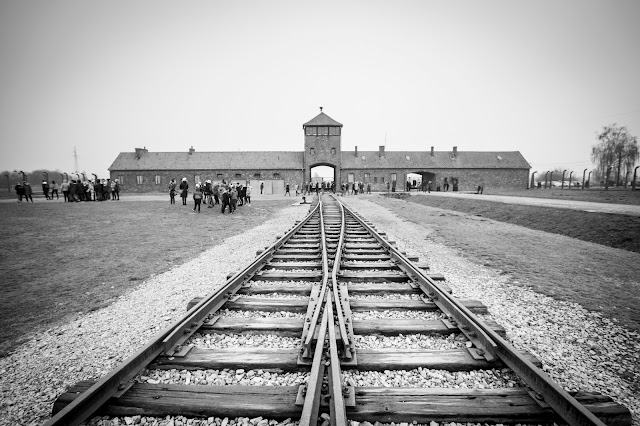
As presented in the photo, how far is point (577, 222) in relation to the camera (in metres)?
11.0

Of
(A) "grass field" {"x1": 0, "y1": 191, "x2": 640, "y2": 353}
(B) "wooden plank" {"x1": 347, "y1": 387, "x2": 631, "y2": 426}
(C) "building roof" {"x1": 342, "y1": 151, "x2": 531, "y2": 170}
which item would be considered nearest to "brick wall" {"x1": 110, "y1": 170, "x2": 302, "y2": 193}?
(C) "building roof" {"x1": 342, "y1": 151, "x2": 531, "y2": 170}

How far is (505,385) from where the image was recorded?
236cm

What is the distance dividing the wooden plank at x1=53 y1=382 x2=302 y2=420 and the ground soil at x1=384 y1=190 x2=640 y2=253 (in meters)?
10.7

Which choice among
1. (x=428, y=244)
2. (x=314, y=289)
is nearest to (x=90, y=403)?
(x=314, y=289)

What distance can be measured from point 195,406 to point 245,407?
0.36 metres

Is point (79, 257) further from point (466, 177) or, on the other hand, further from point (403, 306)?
point (466, 177)

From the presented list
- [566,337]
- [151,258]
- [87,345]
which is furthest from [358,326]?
[151,258]

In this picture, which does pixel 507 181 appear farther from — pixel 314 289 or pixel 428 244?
pixel 314 289

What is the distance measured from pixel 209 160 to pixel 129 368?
52288mm

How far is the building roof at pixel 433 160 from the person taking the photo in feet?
166

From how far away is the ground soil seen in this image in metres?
8.93

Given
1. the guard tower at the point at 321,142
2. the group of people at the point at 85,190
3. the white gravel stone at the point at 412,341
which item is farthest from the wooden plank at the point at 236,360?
the guard tower at the point at 321,142

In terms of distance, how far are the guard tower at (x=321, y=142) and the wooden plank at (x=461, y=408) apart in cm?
4609

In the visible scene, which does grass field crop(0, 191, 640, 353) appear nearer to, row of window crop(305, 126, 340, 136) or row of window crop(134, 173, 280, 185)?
row of window crop(134, 173, 280, 185)
